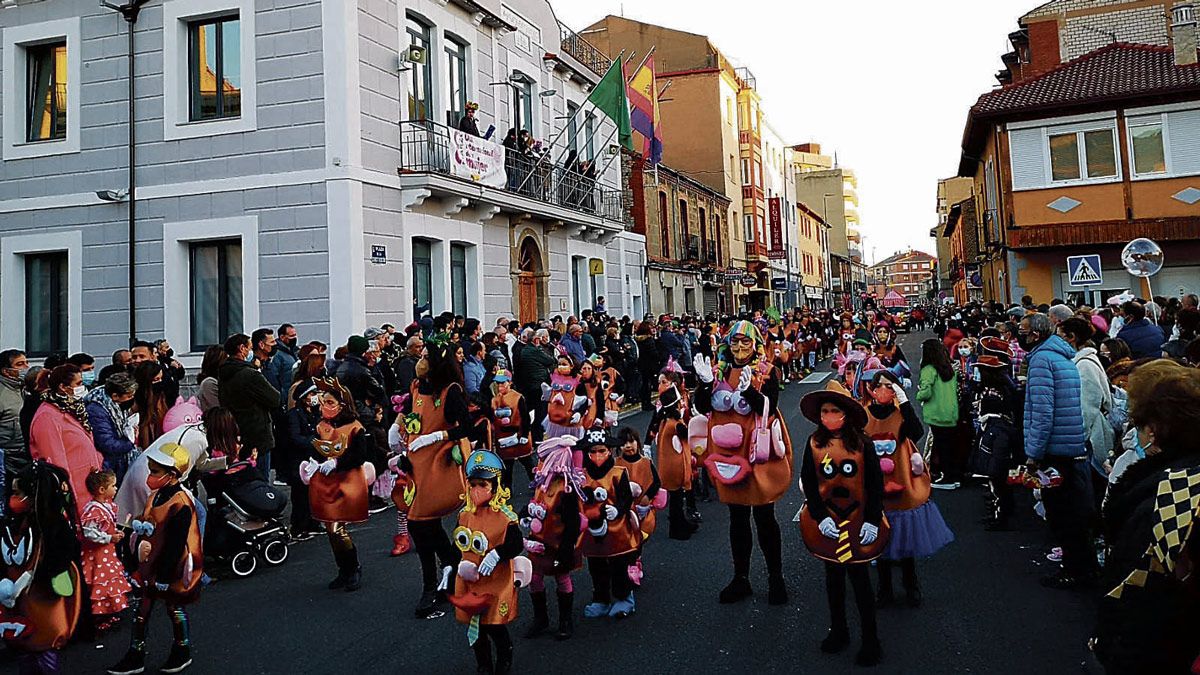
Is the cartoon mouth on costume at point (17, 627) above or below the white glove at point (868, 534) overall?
below

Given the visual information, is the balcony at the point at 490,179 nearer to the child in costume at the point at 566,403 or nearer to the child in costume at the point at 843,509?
the child in costume at the point at 566,403

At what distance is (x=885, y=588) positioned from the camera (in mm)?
5961

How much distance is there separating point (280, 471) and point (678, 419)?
4.36m

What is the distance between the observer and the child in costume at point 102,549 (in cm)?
566

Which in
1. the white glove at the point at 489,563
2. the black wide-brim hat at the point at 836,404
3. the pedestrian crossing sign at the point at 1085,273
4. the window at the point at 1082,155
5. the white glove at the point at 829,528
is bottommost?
the white glove at the point at 489,563

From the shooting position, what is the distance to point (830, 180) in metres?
88.4

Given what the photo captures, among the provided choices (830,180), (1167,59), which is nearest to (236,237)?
(1167,59)

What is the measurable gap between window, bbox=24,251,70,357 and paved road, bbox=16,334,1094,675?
11.5 meters

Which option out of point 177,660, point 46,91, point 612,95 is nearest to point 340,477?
point 177,660

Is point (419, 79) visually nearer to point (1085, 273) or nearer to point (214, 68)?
point (214, 68)

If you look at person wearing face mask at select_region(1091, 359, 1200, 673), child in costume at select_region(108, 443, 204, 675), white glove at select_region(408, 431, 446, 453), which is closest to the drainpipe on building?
white glove at select_region(408, 431, 446, 453)

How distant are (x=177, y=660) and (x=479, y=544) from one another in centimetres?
213

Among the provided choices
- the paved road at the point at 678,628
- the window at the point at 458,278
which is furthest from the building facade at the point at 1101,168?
the paved road at the point at 678,628

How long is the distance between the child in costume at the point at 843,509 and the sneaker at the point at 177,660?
3.92 m
